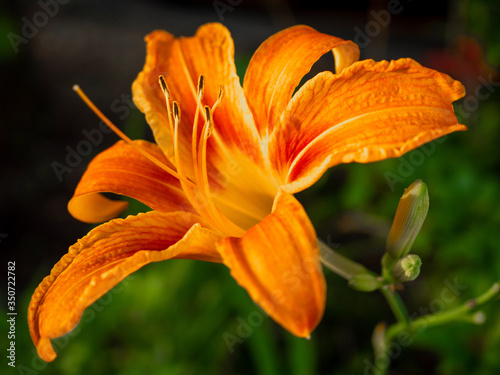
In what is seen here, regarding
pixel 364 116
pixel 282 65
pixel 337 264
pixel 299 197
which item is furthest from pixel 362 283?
pixel 299 197

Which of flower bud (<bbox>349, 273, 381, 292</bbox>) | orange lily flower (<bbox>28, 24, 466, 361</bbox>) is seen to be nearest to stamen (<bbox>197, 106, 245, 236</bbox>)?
orange lily flower (<bbox>28, 24, 466, 361</bbox>)

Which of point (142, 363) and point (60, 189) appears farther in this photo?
point (60, 189)

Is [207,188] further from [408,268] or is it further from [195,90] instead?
[408,268]

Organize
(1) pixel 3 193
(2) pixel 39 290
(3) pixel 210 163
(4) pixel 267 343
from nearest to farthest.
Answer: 1. (2) pixel 39 290
2. (3) pixel 210 163
3. (4) pixel 267 343
4. (1) pixel 3 193

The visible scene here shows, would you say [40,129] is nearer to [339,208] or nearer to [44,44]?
[44,44]

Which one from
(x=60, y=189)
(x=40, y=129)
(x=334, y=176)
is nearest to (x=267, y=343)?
(x=334, y=176)

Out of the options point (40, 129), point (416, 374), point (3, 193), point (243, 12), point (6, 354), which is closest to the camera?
point (6, 354)
